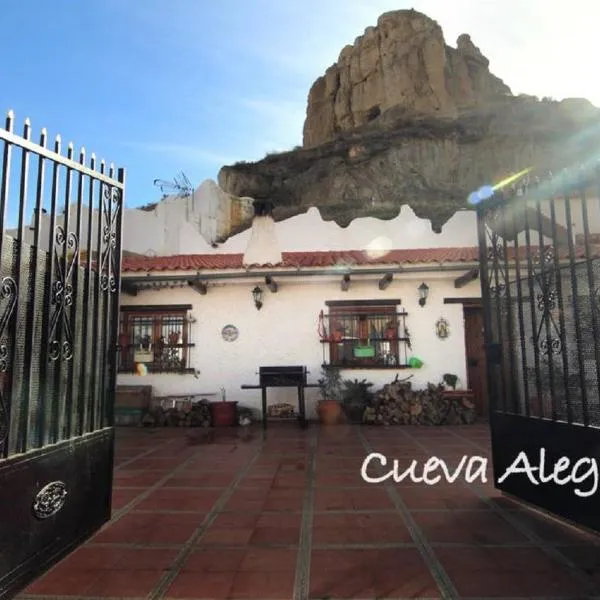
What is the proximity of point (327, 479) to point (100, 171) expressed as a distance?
354cm

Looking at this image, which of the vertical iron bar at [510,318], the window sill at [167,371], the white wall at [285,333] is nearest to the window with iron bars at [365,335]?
the white wall at [285,333]

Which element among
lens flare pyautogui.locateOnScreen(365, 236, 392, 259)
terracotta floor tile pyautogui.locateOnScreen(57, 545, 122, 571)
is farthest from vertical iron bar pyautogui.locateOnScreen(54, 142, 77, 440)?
lens flare pyautogui.locateOnScreen(365, 236, 392, 259)

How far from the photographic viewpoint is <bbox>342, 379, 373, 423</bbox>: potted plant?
8.64m

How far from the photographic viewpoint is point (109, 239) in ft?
11.2

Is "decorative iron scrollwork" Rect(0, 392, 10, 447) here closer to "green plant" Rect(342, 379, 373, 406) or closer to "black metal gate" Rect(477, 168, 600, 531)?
"black metal gate" Rect(477, 168, 600, 531)

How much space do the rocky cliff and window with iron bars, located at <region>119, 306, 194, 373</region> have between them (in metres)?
10.2

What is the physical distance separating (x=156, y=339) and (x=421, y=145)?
62.4 feet

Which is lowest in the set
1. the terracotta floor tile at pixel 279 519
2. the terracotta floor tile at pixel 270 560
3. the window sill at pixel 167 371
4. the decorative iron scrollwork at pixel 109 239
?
the terracotta floor tile at pixel 279 519

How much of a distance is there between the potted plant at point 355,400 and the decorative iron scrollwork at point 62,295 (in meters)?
6.38

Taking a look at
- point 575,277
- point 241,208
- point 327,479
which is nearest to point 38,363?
point 327,479

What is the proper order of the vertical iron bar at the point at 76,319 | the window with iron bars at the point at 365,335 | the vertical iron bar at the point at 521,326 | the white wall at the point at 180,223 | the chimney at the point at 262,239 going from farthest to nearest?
the white wall at the point at 180,223 < the chimney at the point at 262,239 < the window with iron bars at the point at 365,335 < the vertical iron bar at the point at 521,326 < the vertical iron bar at the point at 76,319

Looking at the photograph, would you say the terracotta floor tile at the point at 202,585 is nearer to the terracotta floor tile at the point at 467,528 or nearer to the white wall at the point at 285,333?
the terracotta floor tile at the point at 467,528

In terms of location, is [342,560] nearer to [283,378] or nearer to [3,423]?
[3,423]

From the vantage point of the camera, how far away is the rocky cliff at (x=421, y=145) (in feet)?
74.1
